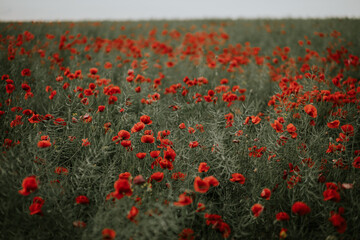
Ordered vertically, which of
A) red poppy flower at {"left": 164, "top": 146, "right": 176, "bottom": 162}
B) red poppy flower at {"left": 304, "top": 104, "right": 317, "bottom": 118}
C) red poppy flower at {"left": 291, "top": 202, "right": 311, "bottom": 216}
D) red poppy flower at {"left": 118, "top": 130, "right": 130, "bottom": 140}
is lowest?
red poppy flower at {"left": 291, "top": 202, "right": 311, "bottom": 216}

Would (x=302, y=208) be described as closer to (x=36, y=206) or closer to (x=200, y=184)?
(x=200, y=184)

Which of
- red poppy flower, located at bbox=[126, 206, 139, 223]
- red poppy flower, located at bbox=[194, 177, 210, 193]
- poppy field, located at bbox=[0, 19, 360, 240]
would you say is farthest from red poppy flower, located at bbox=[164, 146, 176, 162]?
red poppy flower, located at bbox=[126, 206, 139, 223]

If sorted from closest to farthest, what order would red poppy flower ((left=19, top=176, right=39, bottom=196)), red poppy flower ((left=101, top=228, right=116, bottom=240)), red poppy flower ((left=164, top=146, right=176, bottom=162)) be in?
1. red poppy flower ((left=101, top=228, right=116, bottom=240))
2. red poppy flower ((left=19, top=176, right=39, bottom=196))
3. red poppy flower ((left=164, top=146, right=176, bottom=162))

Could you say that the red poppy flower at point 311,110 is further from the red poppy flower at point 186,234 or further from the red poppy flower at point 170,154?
the red poppy flower at point 186,234

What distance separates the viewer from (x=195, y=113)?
89.2 inches

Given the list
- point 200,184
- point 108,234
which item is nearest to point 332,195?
point 200,184

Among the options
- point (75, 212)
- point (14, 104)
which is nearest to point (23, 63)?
point (14, 104)

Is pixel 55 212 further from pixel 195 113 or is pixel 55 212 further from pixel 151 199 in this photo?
pixel 195 113

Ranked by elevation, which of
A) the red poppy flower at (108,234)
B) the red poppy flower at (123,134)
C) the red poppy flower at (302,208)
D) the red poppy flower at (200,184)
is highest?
the red poppy flower at (123,134)

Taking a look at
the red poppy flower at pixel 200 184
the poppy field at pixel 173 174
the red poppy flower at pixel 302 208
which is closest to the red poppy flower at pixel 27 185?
the poppy field at pixel 173 174

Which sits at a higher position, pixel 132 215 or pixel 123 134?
pixel 123 134

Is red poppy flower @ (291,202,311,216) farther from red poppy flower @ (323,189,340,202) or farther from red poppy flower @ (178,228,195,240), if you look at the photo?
red poppy flower @ (178,228,195,240)

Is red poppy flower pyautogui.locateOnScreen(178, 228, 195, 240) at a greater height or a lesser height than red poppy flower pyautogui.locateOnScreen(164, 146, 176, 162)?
lesser

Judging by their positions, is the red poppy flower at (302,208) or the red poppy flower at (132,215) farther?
the red poppy flower at (302,208)
